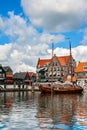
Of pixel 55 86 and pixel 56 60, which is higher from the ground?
pixel 56 60

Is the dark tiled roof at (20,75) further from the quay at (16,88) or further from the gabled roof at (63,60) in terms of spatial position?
the quay at (16,88)

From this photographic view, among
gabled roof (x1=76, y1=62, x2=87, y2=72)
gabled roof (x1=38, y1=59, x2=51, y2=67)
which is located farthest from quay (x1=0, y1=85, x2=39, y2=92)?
gabled roof (x1=38, y1=59, x2=51, y2=67)

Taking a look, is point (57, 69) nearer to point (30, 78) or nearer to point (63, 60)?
point (63, 60)

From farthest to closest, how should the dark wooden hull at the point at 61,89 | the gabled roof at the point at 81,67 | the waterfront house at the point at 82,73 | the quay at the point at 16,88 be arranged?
the gabled roof at the point at 81,67 → the waterfront house at the point at 82,73 → the quay at the point at 16,88 → the dark wooden hull at the point at 61,89

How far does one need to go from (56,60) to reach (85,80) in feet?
63.4

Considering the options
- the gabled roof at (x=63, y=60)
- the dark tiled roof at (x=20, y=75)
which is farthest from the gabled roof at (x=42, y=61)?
the dark tiled roof at (x=20, y=75)

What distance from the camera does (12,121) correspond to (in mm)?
28859

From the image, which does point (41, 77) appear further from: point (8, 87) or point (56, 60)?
point (8, 87)

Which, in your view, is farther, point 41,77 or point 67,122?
point 41,77

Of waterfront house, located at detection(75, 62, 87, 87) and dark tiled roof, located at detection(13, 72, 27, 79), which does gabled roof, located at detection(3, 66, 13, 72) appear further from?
waterfront house, located at detection(75, 62, 87, 87)

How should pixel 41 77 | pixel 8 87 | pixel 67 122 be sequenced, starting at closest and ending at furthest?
1. pixel 67 122
2. pixel 8 87
3. pixel 41 77

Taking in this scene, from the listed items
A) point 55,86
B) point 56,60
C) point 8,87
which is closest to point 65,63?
point 56,60

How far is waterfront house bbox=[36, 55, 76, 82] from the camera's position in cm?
17000

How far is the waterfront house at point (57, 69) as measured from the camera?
170000mm
